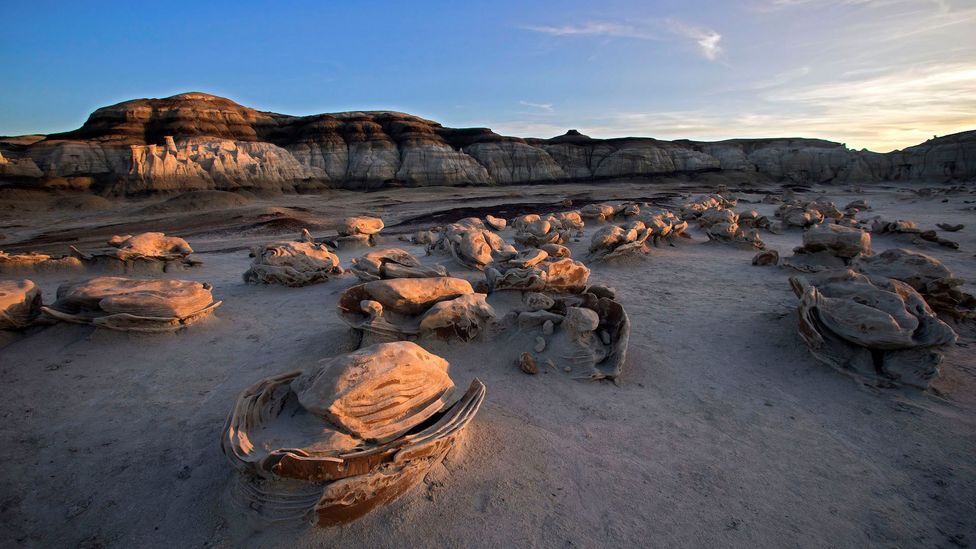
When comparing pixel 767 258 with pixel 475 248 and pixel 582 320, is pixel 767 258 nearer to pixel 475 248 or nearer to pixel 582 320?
pixel 475 248

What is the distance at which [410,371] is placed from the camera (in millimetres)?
2725

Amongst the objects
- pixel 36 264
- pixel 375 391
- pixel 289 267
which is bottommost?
pixel 36 264

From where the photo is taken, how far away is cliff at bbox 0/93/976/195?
90.2ft

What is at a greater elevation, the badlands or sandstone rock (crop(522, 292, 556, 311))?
sandstone rock (crop(522, 292, 556, 311))

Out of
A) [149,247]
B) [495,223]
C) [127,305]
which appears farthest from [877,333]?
Result: [149,247]

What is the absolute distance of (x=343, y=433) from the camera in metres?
2.38

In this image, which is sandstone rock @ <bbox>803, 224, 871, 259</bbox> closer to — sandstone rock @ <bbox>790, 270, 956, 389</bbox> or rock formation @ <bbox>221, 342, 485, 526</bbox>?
sandstone rock @ <bbox>790, 270, 956, 389</bbox>

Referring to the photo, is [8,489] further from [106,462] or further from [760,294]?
[760,294]

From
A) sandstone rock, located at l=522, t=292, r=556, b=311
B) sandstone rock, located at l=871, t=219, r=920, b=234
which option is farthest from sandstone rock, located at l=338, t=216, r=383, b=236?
sandstone rock, located at l=871, t=219, r=920, b=234

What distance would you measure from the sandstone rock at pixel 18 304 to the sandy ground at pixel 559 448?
281 millimetres

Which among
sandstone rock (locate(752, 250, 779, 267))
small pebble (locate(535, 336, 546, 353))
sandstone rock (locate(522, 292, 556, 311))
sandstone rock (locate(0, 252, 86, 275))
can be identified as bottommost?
sandstone rock (locate(0, 252, 86, 275))

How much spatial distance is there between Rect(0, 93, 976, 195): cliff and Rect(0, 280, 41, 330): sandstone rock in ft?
90.3

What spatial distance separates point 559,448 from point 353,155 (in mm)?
38486

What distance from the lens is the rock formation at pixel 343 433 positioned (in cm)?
218
